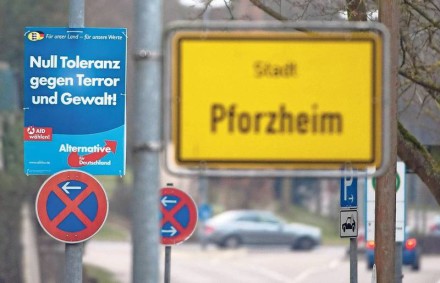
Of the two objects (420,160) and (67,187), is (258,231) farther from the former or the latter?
(67,187)

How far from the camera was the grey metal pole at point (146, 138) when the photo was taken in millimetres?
6117

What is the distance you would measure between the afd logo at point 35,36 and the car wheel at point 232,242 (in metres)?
39.9

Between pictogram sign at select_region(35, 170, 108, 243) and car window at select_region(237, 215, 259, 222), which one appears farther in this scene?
car window at select_region(237, 215, 259, 222)

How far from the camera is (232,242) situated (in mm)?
53156

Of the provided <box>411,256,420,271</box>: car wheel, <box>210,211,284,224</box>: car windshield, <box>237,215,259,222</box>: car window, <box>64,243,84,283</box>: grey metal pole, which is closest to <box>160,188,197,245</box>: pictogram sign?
<box>64,243,84,283</box>: grey metal pole

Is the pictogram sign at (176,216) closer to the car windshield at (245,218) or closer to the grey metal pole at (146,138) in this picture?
the grey metal pole at (146,138)

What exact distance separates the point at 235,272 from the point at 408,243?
14.6 m

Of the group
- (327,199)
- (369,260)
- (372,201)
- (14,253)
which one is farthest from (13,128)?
(327,199)

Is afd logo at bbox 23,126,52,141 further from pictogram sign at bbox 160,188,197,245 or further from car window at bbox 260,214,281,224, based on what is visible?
car window at bbox 260,214,281,224

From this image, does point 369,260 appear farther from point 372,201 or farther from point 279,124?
point 279,124

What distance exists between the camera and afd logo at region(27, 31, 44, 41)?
12.8 m

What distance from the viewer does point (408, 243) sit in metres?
25.4

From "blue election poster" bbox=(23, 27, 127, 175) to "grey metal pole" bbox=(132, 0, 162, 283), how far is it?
6522 mm

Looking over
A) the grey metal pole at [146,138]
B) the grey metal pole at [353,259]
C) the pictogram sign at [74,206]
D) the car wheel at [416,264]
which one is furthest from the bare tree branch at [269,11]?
the car wheel at [416,264]
